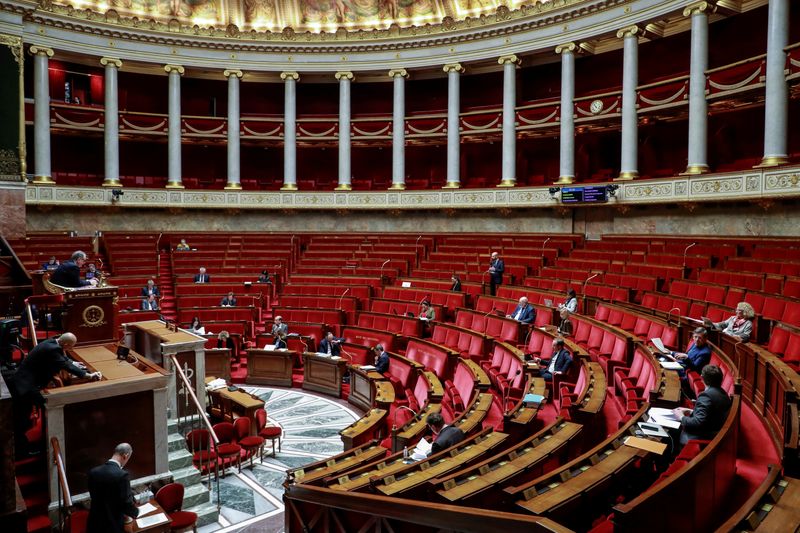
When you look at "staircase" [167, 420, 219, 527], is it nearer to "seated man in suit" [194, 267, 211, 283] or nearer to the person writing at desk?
the person writing at desk

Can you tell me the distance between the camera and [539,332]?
32.9 feet

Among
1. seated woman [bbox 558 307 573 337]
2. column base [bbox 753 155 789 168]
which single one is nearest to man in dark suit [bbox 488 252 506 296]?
seated woman [bbox 558 307 573 337]

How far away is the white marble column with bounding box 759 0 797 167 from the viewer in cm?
1338

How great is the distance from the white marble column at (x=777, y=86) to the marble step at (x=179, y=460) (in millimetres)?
13625

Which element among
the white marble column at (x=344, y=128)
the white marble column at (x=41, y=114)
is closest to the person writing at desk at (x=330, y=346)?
the white marble column at (x=344, y=128)

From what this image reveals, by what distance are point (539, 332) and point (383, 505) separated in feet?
21.3

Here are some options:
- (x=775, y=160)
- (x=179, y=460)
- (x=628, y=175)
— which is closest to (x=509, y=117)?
(x=628, y=175)

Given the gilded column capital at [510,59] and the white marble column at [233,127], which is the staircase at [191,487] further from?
the gilded column capital at [510,59]

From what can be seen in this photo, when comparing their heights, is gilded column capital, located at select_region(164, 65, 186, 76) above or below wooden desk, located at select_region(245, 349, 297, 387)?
above

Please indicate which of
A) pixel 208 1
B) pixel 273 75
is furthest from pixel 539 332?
pixel 208 1

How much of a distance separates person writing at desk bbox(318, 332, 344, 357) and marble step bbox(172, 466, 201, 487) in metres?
5.36

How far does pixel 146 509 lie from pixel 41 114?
62.3ft

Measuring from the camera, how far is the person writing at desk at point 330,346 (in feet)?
40.1

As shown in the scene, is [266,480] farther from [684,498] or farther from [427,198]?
[427,198]
